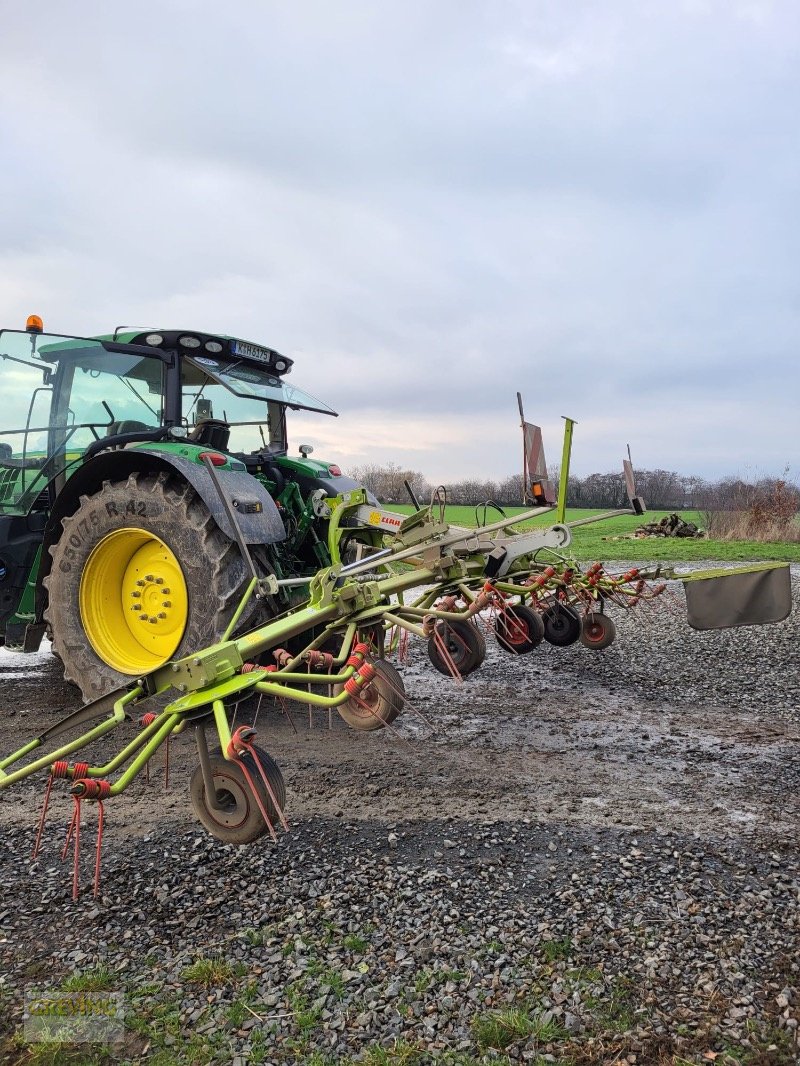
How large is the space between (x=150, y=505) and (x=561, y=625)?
3536mm

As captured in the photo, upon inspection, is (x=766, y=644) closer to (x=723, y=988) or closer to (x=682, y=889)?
(x=682, y=889)

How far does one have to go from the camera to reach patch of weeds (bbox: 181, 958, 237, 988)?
91.1 inches

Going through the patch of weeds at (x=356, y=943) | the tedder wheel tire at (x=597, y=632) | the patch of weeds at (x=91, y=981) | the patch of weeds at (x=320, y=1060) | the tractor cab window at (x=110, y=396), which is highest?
the tractor cab window at (x=110, y=396)

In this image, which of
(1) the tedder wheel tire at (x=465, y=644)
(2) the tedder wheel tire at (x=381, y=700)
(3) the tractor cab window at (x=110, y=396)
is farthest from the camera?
(3) the tractor cab window at (x=110, y=396)

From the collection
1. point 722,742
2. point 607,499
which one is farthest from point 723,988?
point 607,499

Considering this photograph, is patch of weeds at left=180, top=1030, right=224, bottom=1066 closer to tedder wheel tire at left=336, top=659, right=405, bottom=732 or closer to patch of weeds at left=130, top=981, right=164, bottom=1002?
patch of weeds at left=130, top=981, right=164, bottom=1002

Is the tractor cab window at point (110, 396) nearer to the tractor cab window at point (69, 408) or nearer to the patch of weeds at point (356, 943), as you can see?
the tractor cab window at point (69, 408)

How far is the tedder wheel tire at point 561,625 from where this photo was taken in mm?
6422

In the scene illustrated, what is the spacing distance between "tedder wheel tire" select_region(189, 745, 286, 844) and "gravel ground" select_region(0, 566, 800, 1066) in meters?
0.38

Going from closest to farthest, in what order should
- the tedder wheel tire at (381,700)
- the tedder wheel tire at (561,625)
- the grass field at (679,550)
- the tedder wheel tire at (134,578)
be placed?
the tedder wheel tire at (381,700) < the tedder wheel tire at (134,578) < the tedder wheel tire at (561,625) < the grass field at (679,550)

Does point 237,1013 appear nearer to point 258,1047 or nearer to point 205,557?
point 258,1047

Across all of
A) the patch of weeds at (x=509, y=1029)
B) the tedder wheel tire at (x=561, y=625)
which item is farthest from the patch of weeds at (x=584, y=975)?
the tedder wheel tire at (x=561, y=625)

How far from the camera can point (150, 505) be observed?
4562mm

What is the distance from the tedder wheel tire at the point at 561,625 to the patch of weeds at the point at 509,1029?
443 cm
